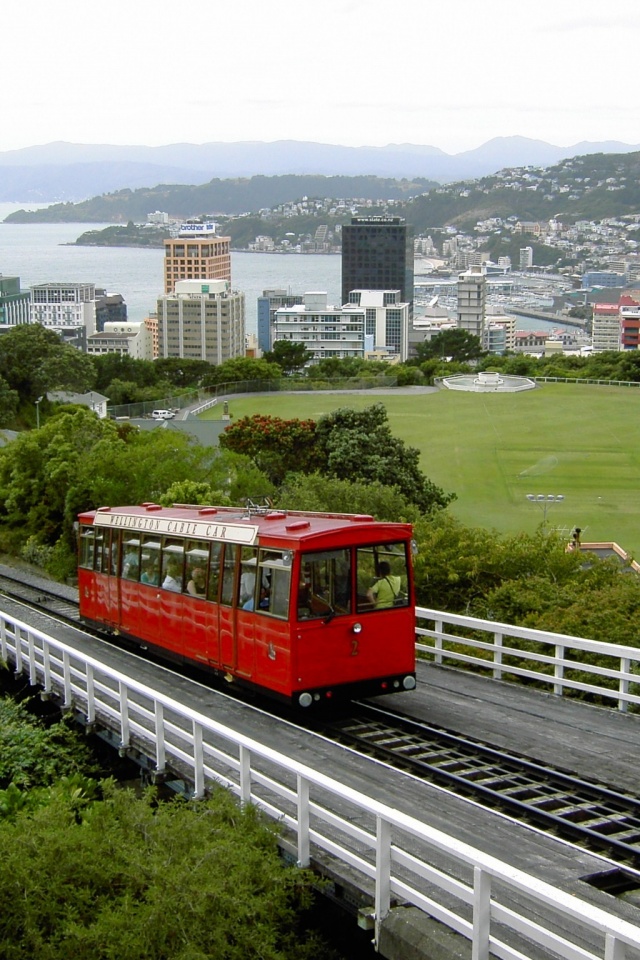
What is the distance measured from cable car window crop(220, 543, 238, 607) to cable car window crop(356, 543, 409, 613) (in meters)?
1.62

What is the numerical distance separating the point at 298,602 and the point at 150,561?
4318mm

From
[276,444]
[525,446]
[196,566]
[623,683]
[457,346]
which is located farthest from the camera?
[457,346]

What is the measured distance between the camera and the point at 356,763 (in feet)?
36.2

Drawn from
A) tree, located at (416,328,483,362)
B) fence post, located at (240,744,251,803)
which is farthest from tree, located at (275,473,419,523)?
tree, located at (416,328,483,362)

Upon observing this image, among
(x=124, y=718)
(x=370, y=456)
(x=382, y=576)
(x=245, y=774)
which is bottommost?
(x=370, y=456)

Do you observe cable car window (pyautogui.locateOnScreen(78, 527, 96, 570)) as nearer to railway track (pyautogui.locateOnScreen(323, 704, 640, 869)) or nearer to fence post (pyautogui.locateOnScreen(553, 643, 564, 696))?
railway track (pyautogui.locateOnScreen(323, 704, 640, 869))

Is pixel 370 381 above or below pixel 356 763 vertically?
below

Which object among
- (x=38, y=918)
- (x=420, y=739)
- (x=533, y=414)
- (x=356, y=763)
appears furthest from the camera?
(x=533, y=414)

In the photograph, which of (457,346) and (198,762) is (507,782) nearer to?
(198,762)

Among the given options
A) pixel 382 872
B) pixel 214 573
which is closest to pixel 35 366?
pixel 214 573

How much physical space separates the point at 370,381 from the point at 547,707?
84.8 meters

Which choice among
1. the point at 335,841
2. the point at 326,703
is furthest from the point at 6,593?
the point at 335,841

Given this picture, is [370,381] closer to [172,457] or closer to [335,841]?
[172,457]

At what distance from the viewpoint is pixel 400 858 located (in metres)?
7.61
